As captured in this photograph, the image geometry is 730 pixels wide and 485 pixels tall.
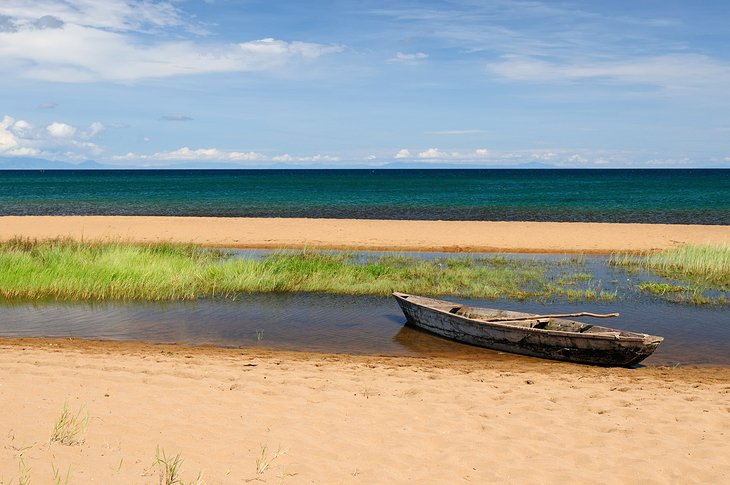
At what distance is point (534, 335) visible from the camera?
12.9m

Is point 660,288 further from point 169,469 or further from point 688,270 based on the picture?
point 169,469

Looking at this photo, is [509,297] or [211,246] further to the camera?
[211,246]

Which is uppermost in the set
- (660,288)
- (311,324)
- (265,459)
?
(660,288)

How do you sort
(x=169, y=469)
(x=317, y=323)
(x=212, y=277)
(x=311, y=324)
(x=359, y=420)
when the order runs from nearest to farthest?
1. (x=169, y=469)
2. (x=359, y=420)
3. (x=311, y=324)
4. (x=317, y=323)
5. (x=212, y=277)

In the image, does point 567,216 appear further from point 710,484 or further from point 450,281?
point 710,484

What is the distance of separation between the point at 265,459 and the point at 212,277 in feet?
45.6

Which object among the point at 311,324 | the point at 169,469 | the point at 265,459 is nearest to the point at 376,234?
the point at 311,324

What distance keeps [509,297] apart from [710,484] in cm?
1230

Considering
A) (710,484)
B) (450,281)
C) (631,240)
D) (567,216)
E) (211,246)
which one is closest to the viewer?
(710,484)

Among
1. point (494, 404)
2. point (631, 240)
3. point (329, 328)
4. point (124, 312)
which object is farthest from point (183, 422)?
point (631, 240)

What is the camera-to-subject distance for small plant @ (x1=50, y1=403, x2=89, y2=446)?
6582mm

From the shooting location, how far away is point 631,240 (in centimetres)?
3338

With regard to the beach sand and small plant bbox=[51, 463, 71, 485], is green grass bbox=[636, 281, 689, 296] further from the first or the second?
small plant bbox=[51, 463, 71, 485]

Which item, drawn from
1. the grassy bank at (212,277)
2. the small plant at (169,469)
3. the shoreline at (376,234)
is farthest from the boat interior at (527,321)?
the shoreline at (376,234)
